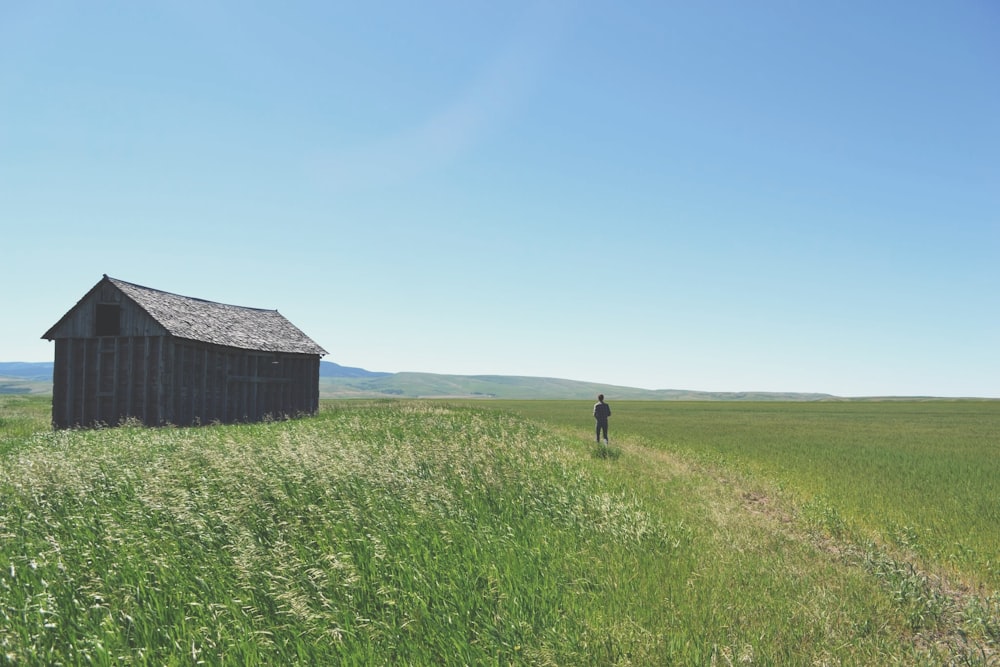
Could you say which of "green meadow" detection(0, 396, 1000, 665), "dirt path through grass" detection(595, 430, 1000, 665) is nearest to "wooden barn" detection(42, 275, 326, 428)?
"green meadow" detection(0, 396, 1000, 665)

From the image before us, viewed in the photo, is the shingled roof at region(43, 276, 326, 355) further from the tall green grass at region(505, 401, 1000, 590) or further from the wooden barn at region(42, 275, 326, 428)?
the tall green grass at region(505, 401, 1000, 590)

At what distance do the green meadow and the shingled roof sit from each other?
17.3m

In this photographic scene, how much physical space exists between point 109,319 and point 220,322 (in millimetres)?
5561

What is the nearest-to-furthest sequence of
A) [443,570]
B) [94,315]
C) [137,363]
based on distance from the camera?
1. [443,570]
2. [137,363]
3. [94,315]

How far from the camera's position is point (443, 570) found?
5887 mm

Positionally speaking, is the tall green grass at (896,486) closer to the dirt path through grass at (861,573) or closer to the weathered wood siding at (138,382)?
the dirt path through grass at (861,573)

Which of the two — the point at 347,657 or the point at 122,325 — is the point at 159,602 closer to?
the point at 347,657

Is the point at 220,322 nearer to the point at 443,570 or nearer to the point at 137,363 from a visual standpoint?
the point at 137,363

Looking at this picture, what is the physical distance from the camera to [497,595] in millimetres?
5508

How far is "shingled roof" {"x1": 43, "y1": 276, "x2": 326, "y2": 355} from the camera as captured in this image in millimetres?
26000

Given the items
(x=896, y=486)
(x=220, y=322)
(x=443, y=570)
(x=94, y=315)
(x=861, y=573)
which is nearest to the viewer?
(x=443, y=570)

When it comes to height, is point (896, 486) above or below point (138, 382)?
below

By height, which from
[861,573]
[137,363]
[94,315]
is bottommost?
[861,573]

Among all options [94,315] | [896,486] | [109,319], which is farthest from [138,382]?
[896,486]
